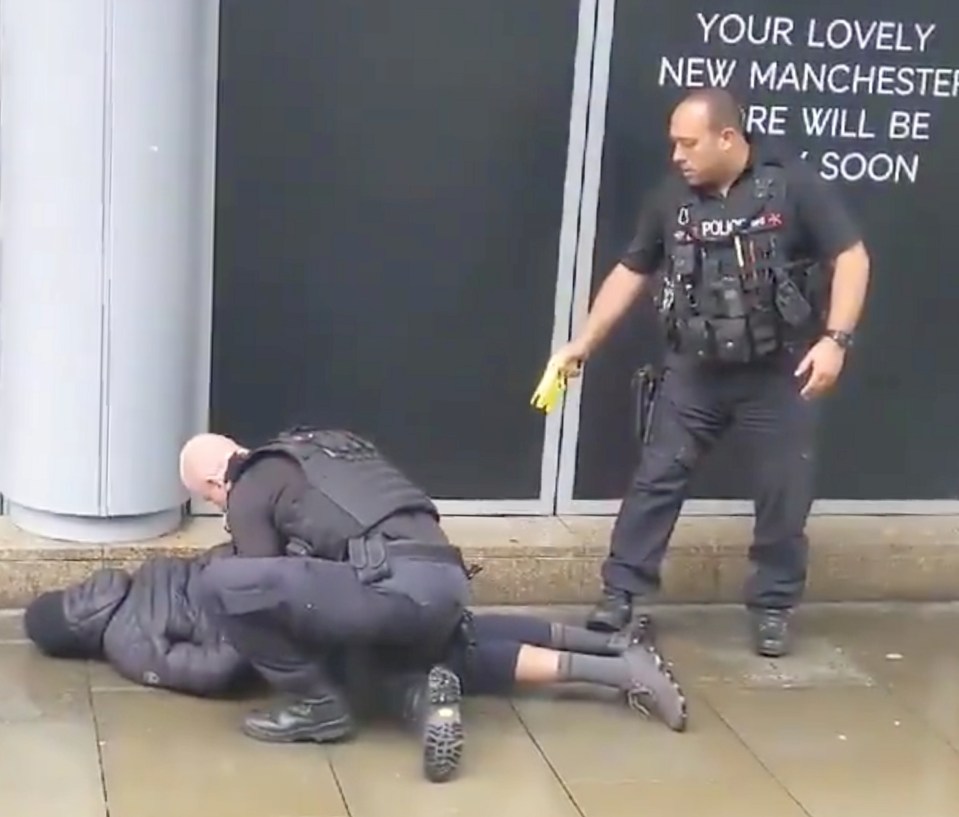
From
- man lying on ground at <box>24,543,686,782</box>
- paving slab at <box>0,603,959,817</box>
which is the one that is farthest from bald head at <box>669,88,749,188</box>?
paving slab at <box>0,603,959,817</box>

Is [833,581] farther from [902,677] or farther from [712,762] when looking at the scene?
[712,762]

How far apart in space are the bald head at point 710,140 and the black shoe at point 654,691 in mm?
1325

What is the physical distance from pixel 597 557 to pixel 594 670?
0.88 m

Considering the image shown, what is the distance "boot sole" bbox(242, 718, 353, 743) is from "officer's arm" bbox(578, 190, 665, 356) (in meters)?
1.33

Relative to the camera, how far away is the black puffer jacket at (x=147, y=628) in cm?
499

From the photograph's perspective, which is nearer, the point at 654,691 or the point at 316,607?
the point at 316,607

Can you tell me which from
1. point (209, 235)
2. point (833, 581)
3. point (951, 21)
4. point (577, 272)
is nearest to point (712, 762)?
point (833, 581)

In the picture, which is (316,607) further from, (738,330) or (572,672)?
(738,330)

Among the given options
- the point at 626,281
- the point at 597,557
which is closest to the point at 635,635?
the point at 597,557

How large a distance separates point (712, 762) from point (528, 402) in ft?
5.22

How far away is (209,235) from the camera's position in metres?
5.64

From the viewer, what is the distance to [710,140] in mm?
5062

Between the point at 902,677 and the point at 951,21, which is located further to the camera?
the point at 951,21

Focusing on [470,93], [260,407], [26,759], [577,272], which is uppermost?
[470,93]
